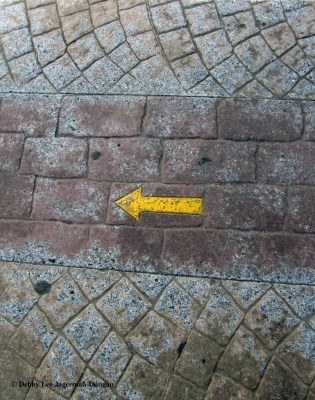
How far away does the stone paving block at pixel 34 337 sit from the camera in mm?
3453

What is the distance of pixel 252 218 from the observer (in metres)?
3.69

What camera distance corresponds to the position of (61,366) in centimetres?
341

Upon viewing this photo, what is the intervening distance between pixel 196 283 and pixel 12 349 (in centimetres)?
168

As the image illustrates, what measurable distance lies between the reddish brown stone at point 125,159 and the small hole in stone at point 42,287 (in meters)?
1.09

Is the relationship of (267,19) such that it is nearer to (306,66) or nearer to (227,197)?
(306,66)

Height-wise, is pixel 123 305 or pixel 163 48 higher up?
pixel 163 48

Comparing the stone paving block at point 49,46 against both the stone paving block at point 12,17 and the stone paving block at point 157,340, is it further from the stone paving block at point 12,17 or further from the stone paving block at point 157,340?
the stone paving block at point 157,340

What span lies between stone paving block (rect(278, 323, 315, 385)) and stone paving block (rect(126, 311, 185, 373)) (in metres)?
0.85

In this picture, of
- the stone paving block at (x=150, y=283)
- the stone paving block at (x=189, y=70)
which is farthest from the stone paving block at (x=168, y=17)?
the stone paving block at (x=150, y=283)

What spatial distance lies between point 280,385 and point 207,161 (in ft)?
6.66

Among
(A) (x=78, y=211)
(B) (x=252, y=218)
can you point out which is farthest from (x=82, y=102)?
(B) (x=252, y=218)

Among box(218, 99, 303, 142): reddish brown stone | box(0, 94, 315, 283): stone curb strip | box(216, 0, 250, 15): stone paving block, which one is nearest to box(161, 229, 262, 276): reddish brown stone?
box(0, 94, 315, 283): stone curb strip

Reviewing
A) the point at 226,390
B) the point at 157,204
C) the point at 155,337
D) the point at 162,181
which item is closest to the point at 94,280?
the point at 155,337

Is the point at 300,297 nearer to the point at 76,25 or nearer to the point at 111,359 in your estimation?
the point at 111,359
